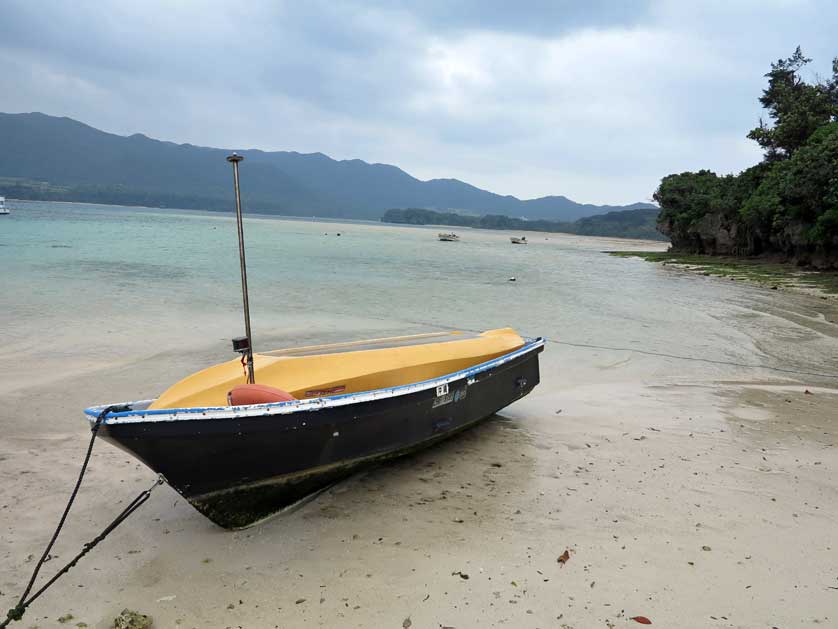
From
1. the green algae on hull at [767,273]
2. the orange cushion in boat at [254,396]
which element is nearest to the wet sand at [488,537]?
the orange cushion in boat at [254,396]

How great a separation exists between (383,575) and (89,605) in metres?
1.92

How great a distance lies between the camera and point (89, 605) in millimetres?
3693

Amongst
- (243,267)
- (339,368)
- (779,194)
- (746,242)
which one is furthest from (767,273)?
(243,267)

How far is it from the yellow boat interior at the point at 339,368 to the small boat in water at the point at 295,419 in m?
0.01

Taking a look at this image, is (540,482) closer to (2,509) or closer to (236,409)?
(236,409)

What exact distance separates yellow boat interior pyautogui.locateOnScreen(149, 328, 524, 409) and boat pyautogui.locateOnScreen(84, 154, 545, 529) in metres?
0.01

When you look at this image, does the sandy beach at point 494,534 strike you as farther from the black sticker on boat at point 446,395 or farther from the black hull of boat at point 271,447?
the black sticker on boat at point 446,395

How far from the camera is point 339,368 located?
18.3 feet

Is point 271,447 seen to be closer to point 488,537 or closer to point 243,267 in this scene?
point 243,267

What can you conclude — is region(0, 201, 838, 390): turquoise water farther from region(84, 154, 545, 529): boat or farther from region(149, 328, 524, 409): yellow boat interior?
region(84, 154, 545, 529): boat

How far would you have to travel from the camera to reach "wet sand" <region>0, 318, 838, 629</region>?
3.61m

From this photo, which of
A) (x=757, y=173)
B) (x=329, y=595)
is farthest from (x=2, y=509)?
(x=757, y=173)

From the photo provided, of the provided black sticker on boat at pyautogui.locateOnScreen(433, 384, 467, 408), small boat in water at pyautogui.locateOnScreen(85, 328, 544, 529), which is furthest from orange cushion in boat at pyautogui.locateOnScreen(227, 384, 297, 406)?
black sticker on boat at pyautogui.locateOnScreen(433, 384, 467, 408)

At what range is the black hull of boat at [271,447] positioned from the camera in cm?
398
